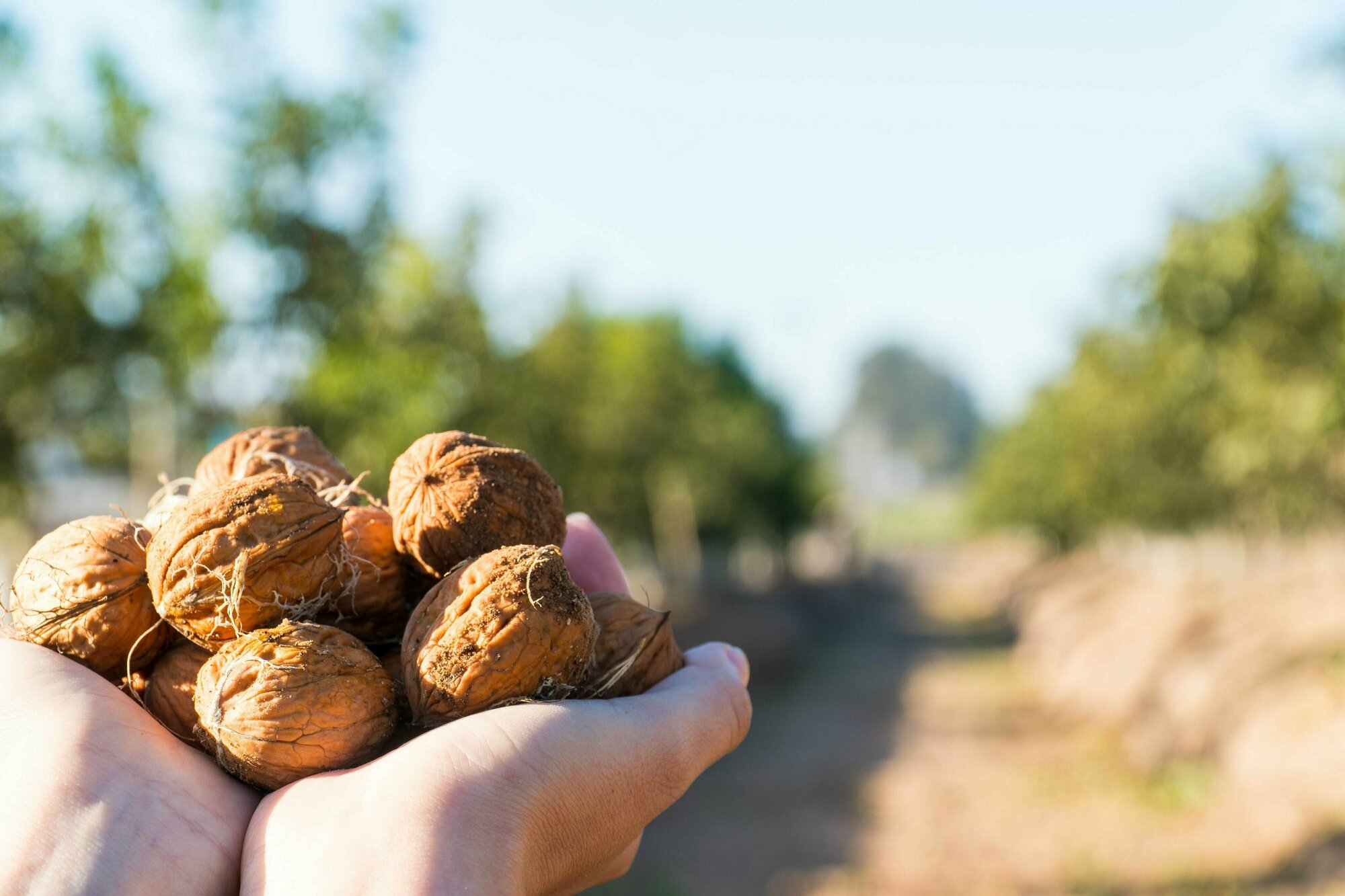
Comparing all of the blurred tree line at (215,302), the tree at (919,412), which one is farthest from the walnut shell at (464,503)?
the tree at (919,412)

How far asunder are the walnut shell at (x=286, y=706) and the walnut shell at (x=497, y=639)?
170 millimetres

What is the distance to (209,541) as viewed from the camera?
279 cm

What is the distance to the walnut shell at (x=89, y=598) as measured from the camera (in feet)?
9.58

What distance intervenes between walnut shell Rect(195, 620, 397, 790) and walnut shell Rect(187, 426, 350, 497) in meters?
0.78

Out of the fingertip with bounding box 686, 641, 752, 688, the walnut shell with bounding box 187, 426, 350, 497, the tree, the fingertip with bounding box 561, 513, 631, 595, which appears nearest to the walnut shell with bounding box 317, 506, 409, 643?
the walnut shell with bounding box 187, 426, 350, 497

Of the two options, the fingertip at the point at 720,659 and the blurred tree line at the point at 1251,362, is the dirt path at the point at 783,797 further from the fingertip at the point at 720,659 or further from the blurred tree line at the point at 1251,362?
the fingertip at the point at 720,659

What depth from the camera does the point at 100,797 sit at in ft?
8.16

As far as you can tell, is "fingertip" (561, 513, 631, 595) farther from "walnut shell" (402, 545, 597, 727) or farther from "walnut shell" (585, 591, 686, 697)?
"walnut shell" (402, 545, 597, 727)

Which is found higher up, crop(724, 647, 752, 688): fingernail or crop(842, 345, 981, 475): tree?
crop(724, 647, 752, 688): fingernail

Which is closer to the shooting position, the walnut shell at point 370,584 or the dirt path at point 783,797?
the walnut shell at point 370,584

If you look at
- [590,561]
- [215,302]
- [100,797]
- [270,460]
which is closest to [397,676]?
[100,797]

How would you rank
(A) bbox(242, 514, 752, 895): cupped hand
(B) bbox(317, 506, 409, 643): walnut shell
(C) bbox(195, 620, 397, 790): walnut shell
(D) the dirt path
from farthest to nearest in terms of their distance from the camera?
1. (D) the dirt path
2. (B) bbox(317, 506, 409, 643): walnut shell
3. (C) bbox(195, 620, 397, 790): walnut shell
4. (A) bbox(242, 514, 752, 895): cupped hand

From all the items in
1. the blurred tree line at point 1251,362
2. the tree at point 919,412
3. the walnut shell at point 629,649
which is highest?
the blurred tree line at point 1251,362

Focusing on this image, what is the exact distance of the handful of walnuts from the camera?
8.83 feet
